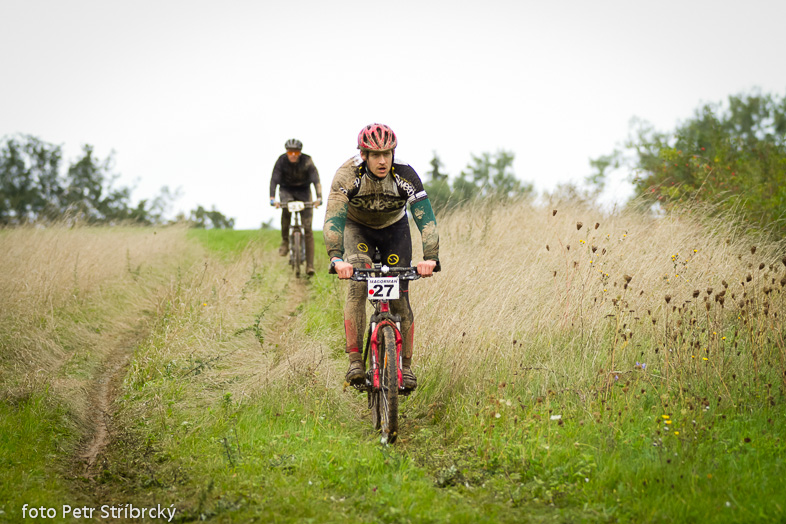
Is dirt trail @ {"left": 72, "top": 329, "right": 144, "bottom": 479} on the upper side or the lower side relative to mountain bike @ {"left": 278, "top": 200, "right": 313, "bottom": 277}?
lower

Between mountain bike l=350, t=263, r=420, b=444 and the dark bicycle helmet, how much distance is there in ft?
21.0

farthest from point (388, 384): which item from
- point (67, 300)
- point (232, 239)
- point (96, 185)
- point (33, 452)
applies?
point (96, 185)

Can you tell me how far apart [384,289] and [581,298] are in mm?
2675

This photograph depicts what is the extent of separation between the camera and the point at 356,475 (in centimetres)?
375

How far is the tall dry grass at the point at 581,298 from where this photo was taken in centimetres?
512

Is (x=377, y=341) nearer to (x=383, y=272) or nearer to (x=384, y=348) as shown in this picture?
(x=384, y=348)

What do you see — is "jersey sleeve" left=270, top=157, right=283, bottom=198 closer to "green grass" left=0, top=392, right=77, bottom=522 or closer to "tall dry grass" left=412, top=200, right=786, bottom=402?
"tall dry grass" left=412, top=200, right=786, bottom=402

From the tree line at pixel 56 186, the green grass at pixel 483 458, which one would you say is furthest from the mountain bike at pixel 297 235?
the tree line at pixel 56 186

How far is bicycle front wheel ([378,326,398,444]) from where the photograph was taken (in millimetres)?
4191

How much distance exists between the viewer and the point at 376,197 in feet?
15.7

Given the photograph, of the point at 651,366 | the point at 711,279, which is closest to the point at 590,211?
the point at 711,279

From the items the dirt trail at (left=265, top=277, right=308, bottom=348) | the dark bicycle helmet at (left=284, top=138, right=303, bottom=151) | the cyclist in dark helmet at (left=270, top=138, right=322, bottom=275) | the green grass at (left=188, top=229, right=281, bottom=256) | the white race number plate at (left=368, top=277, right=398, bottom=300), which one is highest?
the dark bicycle helmet at (left=284, top=138, right=303, bottom=151)

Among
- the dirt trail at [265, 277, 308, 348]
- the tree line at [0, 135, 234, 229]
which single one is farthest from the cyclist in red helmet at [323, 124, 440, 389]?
the tree line at [0, 135, 234, 229]

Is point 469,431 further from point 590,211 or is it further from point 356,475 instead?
point 590,211
